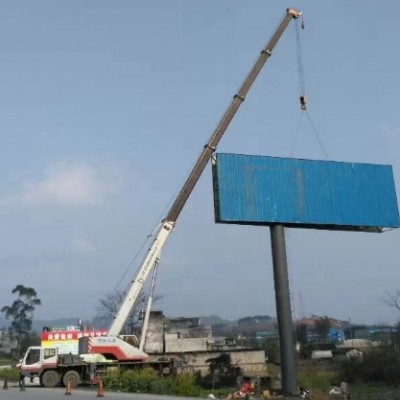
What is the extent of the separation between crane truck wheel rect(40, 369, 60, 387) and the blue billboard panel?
12.0 metres

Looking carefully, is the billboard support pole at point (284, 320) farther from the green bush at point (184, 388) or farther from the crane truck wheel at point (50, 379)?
the crane truck wheel at point (50, 379)

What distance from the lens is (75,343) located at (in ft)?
104

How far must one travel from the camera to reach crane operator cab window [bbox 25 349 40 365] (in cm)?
2947

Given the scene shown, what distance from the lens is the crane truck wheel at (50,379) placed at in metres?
28.9

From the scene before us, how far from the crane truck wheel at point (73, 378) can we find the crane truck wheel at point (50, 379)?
53cm

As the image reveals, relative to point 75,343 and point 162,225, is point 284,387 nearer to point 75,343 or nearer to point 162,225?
point 162,225

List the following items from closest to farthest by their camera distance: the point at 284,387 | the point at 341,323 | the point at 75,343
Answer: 1. the point at 284,387
2. the point at 75,343
3. the point at 341,323

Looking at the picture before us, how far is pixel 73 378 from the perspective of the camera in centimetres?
2875

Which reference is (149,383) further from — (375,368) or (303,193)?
(375,368)

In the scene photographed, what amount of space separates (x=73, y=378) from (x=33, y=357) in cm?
259

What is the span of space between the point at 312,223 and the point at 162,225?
8203 millimetres

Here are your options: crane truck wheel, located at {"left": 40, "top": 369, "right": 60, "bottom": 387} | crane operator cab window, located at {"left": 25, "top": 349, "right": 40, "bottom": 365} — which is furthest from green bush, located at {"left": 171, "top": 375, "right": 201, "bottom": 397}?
crane operator cab window, located at {"left": 25, "top": 349, "right": 40, "bottom": 365}

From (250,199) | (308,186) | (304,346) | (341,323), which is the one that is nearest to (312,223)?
(308,186)

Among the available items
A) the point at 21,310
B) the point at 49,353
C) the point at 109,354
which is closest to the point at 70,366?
the point at 49,353
